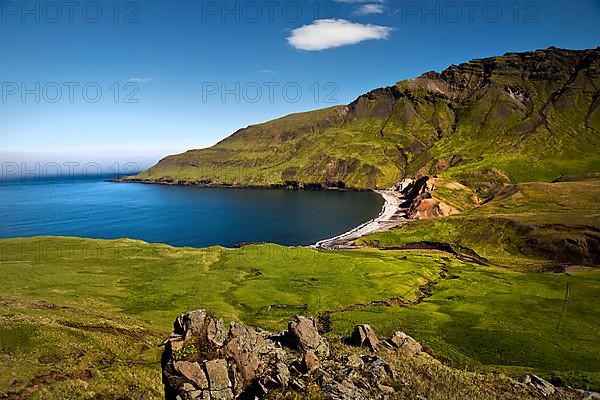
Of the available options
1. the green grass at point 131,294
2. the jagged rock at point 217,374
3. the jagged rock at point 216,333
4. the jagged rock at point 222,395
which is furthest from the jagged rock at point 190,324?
the jagged rock at point 222,395

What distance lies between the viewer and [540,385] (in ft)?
114

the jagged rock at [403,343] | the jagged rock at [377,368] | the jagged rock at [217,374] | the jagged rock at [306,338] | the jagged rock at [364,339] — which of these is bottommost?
the jagged rock at [403,343]

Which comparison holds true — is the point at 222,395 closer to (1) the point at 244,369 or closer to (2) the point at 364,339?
(1) the point at 244,369

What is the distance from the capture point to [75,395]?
24328 mm

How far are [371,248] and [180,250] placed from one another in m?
68.0

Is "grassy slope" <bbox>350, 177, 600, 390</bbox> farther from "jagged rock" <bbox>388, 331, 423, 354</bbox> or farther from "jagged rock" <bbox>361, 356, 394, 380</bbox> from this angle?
"jagged rock" <bbox>361, 356, 394, 380</bbox>

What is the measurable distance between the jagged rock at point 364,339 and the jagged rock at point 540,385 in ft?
44.1

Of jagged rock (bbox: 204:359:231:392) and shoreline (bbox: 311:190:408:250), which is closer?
jagged rock (bbox: 204:359:231:392)

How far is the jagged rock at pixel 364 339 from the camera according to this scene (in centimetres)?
3722

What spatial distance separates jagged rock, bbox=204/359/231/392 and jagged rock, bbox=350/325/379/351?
54.6ft

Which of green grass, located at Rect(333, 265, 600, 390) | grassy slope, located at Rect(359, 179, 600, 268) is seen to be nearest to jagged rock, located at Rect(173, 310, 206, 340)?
green grass, located at Rect(333, 265, 600, 390)

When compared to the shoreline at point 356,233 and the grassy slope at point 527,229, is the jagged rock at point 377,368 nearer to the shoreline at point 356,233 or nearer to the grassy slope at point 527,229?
the grassy slope at point 527,229

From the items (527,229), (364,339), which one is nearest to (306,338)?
(364,339)

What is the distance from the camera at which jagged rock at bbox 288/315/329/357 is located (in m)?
31.8
